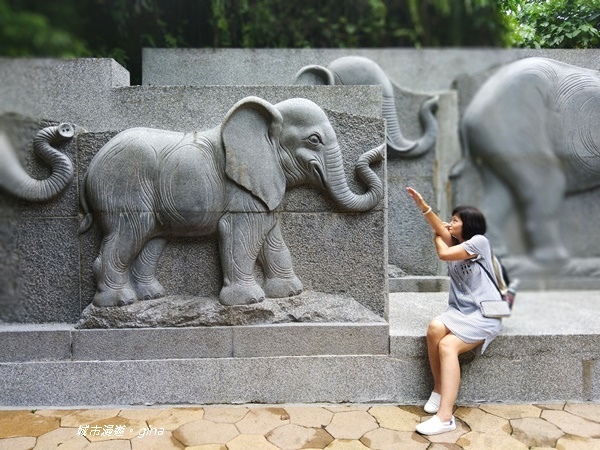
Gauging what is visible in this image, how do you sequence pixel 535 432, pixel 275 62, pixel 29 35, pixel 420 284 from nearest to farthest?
pixel 29 35 → pixel 275 62 → pixel 535 432 → pixel 420 284

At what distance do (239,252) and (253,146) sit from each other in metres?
0.74

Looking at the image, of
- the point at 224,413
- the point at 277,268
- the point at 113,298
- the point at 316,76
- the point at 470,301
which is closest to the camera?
the point at 470,301

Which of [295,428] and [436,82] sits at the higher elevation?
[436,82]

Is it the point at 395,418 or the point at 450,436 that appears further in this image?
the point at 395,418

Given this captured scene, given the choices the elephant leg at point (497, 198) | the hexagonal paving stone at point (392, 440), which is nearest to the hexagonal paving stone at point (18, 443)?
the hexagonal paving stone at point (392, 440)

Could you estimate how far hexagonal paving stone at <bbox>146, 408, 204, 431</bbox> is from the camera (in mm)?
2596

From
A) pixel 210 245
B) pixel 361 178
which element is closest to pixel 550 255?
pixel 361 178

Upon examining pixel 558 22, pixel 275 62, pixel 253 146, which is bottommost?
pixel 253 146

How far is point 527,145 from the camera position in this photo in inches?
41.8

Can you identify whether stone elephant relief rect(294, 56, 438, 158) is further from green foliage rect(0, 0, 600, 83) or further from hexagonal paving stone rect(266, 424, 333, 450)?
hexagonal paving stone rect(266, 424, 333, 450)

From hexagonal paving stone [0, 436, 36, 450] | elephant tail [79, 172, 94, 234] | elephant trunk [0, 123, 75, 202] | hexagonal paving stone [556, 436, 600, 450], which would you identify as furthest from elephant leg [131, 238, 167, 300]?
hexagonal paving stone [556, 436, 600, 450]

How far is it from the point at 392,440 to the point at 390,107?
3.61 metres

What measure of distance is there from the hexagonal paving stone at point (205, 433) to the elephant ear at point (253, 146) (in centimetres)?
143

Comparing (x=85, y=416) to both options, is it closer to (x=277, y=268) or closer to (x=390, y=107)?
(x=277, y=268)
